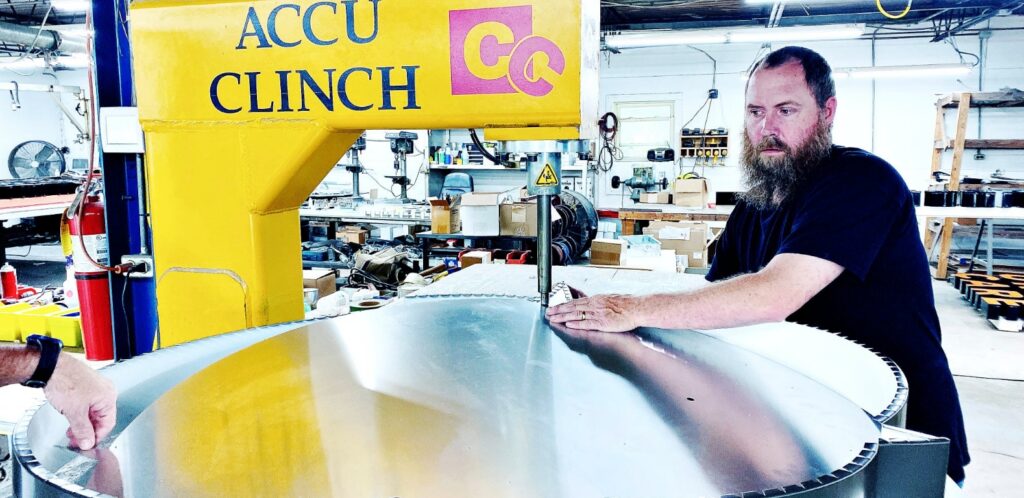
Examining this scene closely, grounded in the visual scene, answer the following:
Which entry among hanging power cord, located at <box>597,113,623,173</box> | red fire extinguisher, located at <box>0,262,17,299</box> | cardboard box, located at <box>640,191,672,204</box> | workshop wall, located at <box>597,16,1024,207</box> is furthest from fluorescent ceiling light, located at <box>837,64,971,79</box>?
red fire extinguisher, located at <box>0,262,17,299</box>

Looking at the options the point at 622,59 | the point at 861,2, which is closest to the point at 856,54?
the point at 861,2

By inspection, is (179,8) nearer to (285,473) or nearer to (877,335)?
(285,473)

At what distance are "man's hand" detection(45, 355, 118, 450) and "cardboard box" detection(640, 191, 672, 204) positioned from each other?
6384 mm

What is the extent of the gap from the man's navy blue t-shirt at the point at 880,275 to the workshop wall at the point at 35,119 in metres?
11.2

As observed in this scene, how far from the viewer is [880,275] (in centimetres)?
125

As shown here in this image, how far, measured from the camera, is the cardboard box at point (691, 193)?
654cm

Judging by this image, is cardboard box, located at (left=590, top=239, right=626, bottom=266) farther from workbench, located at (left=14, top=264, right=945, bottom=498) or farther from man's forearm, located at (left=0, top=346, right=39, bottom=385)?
man's forearm, located at (left=0, top=346, right=39, bottom=385)

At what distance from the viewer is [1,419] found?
1.39 metres

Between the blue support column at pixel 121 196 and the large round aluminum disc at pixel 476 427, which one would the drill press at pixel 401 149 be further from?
the large round aluminum disc at pixel 476 427

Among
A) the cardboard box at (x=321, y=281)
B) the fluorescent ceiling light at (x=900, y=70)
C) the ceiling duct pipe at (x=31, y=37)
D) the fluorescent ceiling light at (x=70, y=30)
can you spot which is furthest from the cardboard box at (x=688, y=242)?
the ceiling duct pipe at (x=31, y=37)

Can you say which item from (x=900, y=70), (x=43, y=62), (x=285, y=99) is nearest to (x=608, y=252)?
(x=285, y=99)

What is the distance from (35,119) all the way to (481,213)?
9261 millimetres

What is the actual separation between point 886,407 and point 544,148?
22.7 inches

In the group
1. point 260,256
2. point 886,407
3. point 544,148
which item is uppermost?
point 544,148
